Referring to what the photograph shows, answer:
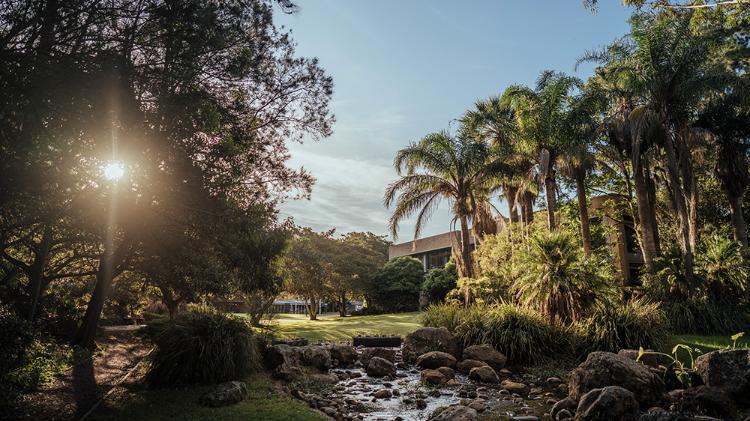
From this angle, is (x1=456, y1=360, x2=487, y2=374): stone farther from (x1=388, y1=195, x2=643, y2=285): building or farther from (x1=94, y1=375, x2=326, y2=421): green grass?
(x1=388, y1=195, x2=643, y2=285): building

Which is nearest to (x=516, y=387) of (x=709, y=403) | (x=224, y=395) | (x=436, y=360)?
(x=436, y=360)

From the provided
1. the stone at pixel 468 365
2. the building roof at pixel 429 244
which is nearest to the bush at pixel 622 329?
the stone at pixel 468 365

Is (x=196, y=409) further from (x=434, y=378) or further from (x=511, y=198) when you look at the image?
(x=511, y=198)

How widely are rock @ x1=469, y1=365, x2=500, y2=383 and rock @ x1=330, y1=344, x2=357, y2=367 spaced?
13.3 ft

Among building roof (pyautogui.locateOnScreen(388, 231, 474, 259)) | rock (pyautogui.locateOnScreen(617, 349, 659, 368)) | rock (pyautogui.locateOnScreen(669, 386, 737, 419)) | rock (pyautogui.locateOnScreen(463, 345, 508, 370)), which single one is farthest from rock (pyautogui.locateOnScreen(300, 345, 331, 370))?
building roof (pyautogui.locateOnScreen(388, 231, 474, 259))

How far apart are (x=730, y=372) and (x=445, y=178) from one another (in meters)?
15.0

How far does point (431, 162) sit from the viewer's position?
2166cm

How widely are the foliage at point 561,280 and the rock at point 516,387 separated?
4.43 meters

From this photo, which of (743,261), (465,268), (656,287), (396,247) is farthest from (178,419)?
(396,247)

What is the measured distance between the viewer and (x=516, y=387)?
10.1 meters

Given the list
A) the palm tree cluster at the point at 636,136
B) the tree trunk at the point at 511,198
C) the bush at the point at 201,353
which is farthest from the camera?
the tree trunk at the point at 511,198

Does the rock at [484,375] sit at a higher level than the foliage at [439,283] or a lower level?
lower

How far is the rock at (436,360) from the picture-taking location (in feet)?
42.0

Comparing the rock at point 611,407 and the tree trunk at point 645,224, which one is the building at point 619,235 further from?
the rock at point 611,407
